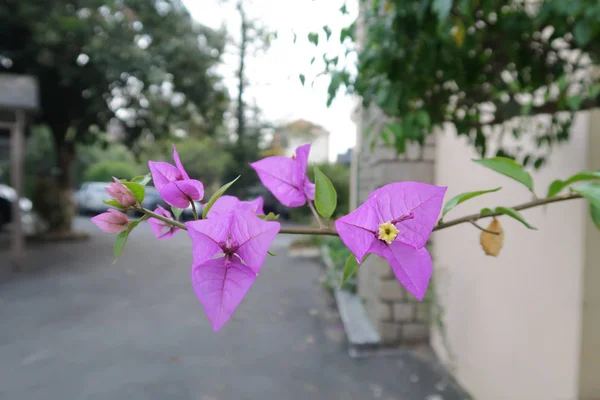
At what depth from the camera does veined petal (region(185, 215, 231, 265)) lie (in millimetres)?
291

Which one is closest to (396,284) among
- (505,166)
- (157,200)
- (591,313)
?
(591,313)

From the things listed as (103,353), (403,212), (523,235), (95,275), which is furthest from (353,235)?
(95,275)

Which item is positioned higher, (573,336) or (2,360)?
(573,336)

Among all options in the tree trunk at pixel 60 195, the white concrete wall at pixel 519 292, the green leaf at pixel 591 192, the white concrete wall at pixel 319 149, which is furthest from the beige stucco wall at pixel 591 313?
the tree trunk at pixel 60 195

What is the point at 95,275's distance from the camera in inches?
217

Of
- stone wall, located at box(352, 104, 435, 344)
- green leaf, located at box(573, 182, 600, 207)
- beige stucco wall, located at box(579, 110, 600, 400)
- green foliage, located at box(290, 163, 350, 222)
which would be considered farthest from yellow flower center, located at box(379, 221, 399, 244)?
green foliage, located at box(290, 163, 350, 222)

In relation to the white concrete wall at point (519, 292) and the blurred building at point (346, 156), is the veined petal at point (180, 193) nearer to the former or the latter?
the white concrete wall at point (519, 292)

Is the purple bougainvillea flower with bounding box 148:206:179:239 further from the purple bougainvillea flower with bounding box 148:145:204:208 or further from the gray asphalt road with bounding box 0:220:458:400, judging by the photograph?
the gray asphalt road with bounding box 0:220:458:400

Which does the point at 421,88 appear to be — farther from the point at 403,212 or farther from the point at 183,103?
the point at 183,103

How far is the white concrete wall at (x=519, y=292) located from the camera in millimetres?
1532

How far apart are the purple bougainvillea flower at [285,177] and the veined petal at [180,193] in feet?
0.28

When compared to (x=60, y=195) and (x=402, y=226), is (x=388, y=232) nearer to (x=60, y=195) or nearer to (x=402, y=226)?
(x=402, y=226)

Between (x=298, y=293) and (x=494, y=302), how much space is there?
280 cm

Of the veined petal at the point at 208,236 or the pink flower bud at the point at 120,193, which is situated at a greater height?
the pink flower bud at the point at 120,193
